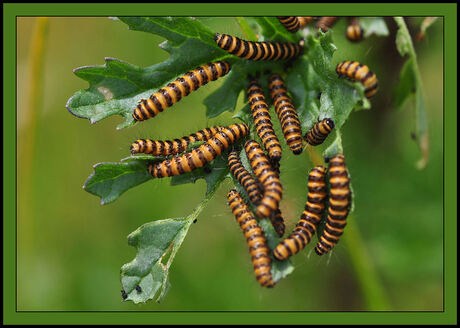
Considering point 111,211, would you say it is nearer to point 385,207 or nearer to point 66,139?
point 66,139

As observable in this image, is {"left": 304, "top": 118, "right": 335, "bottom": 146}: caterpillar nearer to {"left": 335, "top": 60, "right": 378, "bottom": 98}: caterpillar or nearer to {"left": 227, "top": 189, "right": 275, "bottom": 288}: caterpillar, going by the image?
{"left": 335, "top": 60, "right": 378, "bottom": 98}: caterpillar

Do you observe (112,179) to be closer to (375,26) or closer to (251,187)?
(251,187)

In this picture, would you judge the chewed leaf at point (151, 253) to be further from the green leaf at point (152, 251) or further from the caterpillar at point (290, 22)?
the caterpillar at point (290, 22)

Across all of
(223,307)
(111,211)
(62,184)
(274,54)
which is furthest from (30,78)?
(223,307)

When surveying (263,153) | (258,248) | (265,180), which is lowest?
(258,248)

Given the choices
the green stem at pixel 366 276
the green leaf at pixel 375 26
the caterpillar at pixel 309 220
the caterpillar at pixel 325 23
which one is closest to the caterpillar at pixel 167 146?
the caterpillar at pixel 309 220

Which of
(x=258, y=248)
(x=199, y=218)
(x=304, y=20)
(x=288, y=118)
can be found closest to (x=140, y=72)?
(x=288, y=118)

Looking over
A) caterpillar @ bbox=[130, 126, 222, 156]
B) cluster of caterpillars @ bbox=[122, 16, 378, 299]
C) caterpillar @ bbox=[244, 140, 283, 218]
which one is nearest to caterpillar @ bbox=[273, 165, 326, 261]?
cluster of caterpillars @ bbox=[122, 16, 378, 299]
